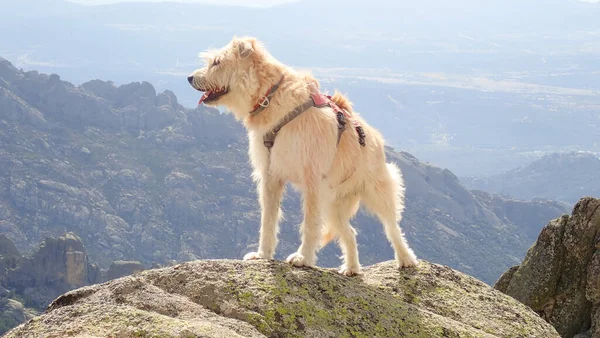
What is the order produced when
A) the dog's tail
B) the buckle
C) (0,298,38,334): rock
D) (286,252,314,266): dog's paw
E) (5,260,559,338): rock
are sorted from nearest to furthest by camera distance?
(5,260,559,338): rock
(286,252,314,266): dog's paw
the buckle
the dog's tail
(0,298,38,334): rock

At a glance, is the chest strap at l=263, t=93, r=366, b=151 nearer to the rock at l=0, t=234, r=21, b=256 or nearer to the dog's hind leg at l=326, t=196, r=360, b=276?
the dog's hind leg at l=326, t=196, r=360, b=276

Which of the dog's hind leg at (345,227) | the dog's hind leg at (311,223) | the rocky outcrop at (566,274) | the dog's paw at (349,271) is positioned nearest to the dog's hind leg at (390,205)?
the dog's hind leg at (345,227)

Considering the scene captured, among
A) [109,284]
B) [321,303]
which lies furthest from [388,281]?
[109,284]

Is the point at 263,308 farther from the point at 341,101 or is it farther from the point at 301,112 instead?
the point at 341,101

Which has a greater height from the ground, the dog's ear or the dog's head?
the dog's ear

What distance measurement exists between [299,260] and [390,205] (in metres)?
2.12

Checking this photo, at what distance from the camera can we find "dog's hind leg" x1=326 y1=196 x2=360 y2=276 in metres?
9.71

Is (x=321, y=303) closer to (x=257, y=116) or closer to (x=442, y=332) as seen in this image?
(x=442, y=332)

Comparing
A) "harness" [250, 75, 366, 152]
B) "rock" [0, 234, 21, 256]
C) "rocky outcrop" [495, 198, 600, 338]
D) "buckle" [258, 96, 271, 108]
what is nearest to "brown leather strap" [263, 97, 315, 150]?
"harness" [250, 75, 366, 152]

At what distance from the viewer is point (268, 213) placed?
922 centimetres

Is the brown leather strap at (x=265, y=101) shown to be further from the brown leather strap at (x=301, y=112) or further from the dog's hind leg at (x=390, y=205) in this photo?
the dog's hind leg at (x=390, y=205)

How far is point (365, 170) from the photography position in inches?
376

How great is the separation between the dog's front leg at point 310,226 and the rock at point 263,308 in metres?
0.42

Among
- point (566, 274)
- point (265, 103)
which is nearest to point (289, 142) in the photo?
point (265, 103)
